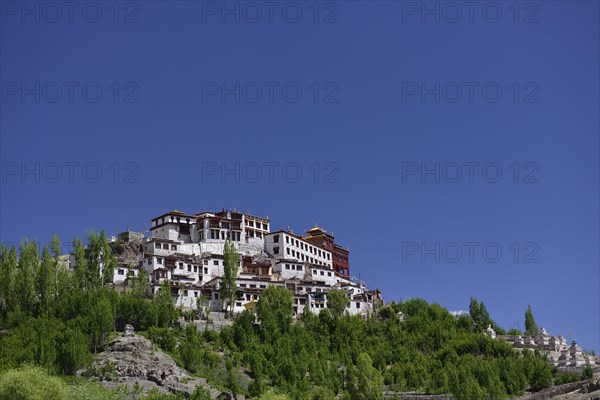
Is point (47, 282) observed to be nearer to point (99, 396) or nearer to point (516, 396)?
point (99, 396)

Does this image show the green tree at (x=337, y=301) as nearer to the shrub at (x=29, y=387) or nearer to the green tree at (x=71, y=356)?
the green tree at (x=71, y=356)

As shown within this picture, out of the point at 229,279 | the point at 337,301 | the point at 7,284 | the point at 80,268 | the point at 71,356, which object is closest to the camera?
the point at 71,356

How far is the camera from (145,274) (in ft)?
309

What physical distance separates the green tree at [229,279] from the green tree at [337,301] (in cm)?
1077

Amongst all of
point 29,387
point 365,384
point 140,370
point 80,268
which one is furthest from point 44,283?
point 365,384

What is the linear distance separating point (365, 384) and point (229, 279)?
2766 centimetres

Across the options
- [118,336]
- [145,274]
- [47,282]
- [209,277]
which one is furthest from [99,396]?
[209,277]

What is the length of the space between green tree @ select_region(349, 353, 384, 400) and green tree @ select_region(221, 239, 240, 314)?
24.9m

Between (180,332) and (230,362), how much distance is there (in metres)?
7.22

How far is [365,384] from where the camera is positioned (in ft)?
229

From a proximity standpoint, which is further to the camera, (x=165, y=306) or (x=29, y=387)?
(x=165, y=306)

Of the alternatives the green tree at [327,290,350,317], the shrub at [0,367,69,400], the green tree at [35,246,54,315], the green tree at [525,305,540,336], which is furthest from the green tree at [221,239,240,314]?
the green tree at [525,305,540,336]

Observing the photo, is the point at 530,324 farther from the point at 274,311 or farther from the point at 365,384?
the point at 365,384

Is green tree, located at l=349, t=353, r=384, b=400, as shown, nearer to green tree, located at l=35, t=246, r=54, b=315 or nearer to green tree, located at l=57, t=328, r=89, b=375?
green tree, located at l=57, t=328, r=89, b=375
